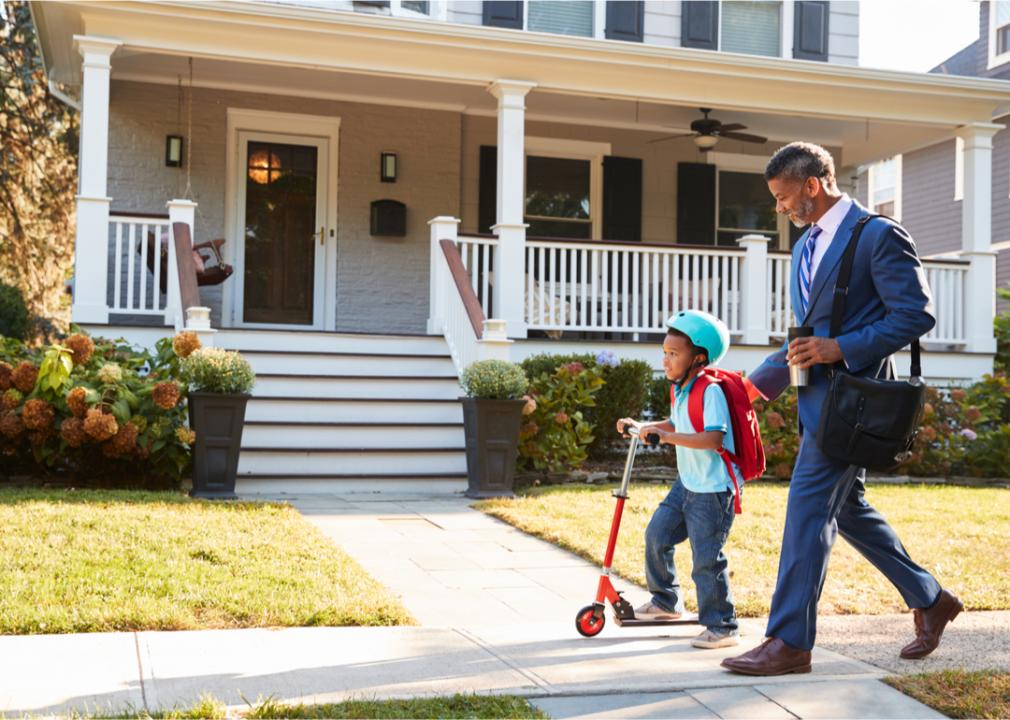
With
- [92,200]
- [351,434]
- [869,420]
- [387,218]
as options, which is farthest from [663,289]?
[869,420]

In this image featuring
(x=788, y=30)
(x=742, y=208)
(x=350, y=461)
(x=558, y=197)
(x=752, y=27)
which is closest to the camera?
(x=350, y=461)

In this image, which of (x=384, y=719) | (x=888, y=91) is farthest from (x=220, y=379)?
(x=888, y=91)

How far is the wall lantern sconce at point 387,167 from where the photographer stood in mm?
12078

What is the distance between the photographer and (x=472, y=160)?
1260 centimetres

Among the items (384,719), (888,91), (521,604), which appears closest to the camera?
(384,719)

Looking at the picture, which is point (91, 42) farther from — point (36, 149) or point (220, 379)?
point (36, 149)

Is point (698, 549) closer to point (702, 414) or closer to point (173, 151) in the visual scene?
point (702, 414)

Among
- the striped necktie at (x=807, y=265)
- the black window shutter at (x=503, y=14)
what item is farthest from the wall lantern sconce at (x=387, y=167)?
the striped necktie at (x=807, y=265)

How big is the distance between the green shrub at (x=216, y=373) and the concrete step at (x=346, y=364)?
5.45 ft

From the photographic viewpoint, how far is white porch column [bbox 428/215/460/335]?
34.2ft

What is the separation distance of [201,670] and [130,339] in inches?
252

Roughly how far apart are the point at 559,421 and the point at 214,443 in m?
2.76

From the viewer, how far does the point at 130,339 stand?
9375mm

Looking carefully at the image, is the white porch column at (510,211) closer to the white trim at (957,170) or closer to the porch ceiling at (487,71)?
the porch ceiling at (487,71)
